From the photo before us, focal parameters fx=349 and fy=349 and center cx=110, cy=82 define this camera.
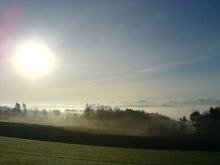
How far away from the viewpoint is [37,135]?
73.3 meters

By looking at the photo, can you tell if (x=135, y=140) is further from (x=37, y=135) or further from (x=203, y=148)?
(x=37, y=135)

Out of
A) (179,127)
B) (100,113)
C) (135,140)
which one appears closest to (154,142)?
(135,140)

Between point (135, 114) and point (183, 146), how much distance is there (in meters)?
100

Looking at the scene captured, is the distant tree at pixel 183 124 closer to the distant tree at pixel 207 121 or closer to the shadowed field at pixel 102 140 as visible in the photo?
the distant tree at pixel 207 121

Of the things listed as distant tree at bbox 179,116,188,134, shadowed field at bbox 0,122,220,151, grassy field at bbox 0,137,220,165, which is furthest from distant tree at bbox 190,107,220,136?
grassy field at bbox 0,137,220,165

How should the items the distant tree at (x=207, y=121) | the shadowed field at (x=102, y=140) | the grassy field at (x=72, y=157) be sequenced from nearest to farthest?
the grassy field at (x=72, y=157) → the shadowed field at (x=102, y=140) → the distant tree at (x=207, y=121)

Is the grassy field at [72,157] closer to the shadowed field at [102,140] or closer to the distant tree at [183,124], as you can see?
the shadowed field at [102,140]

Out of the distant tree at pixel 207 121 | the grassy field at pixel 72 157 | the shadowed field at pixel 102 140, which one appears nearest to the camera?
the grassy field at pixel 72 157

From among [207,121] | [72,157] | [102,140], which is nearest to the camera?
Answer: [72,157]

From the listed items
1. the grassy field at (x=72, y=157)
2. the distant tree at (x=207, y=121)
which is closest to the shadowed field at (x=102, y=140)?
the grassy field at (x=72, y=157)

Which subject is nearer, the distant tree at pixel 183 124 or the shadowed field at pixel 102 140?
the shadowed field at pixel 102 140

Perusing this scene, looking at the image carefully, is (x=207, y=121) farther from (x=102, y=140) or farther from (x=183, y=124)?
(x=102, y=140)

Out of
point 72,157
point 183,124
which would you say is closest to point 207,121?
point 183,124

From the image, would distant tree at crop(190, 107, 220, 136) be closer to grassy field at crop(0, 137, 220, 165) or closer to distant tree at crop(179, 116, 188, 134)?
distant tree at crop(179, 116, 188, 134)
